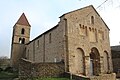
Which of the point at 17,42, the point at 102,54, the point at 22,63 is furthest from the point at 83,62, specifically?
the point at 17,42

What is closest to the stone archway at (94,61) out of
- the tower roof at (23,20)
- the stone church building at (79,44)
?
the stone church building at (79,44)

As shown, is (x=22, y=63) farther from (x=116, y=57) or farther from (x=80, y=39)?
(x=116, y=57)

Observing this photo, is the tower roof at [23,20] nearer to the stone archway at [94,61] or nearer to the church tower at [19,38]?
Answer: the church tower at [19,38]

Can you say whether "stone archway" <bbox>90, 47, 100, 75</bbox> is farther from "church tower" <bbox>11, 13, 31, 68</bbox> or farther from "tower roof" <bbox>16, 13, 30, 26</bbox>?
"tower roof" <bbox>16, 13, 30, 26</bbox>

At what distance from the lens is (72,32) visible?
25.6m

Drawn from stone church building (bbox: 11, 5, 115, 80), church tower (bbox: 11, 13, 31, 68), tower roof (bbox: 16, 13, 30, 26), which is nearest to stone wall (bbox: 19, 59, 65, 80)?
stone church building (bbox: 11, 5, 115, 80)

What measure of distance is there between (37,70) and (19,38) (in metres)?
27.6

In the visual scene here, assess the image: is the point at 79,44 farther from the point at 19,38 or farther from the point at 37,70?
the point at 19,38

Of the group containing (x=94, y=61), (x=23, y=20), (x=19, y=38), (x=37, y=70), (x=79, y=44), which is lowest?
(x=37, y=70)

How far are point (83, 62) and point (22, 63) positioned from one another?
9622 millimetres

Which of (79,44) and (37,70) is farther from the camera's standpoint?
(79,44)

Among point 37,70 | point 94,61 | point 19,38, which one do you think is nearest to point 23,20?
point 19,38

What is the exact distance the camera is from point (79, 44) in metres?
26.4

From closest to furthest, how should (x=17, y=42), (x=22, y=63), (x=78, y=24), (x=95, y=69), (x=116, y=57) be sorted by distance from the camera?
(x=22, y=63)
(x=78, y=24)
(x=95, y=69)
(x=116, y=57)
(x=17, y=42)
